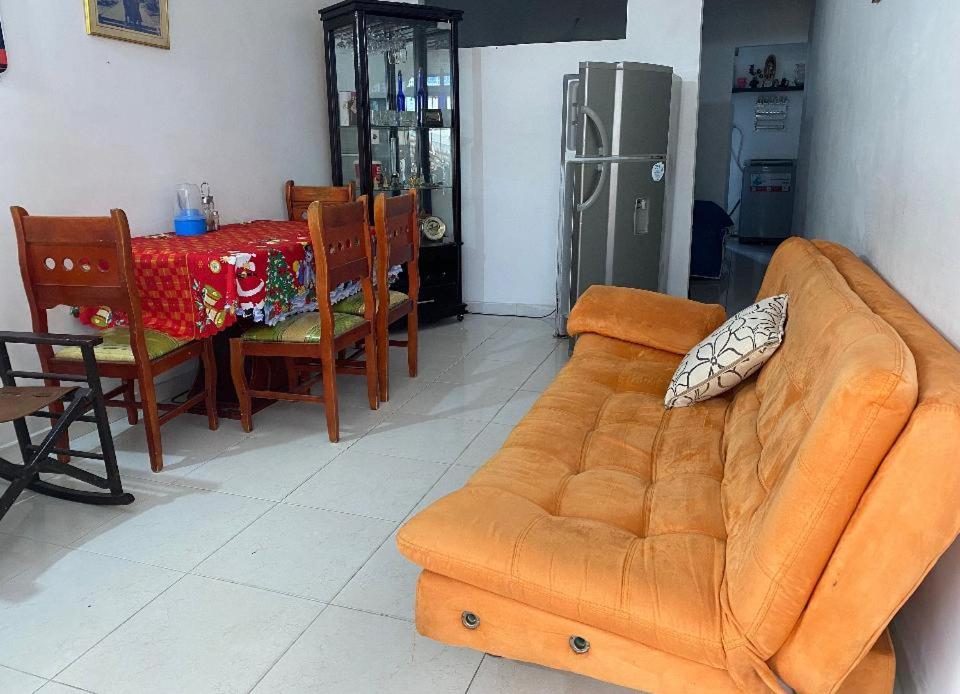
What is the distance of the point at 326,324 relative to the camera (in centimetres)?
266

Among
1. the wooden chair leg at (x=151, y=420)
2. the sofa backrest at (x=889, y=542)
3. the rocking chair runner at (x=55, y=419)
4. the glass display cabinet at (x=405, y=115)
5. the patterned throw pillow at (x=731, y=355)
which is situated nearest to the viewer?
the sofa backrest at (x=889, y=542)

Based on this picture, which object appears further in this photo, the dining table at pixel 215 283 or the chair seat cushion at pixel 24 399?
the dining table at pixel 215 283

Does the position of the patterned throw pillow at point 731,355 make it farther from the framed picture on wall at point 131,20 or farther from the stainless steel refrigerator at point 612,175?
the framed picture on wall at point 131,20

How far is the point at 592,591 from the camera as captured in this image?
126 cm

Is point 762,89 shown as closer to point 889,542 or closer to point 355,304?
point 355,304

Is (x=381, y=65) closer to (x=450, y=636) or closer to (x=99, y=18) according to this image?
(x=99, y=18)

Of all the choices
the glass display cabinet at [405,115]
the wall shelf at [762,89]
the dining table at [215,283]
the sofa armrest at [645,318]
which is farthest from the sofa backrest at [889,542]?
the wall shelf at [762,89]

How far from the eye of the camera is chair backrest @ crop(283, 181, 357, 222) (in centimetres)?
385

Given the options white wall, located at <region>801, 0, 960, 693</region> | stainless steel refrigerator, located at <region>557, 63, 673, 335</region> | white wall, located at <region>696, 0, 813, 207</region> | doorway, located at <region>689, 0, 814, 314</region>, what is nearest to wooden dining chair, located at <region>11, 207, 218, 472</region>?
white wall, located at <region>801, 0, 960, 693</region>

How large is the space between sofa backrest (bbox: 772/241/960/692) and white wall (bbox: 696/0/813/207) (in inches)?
264

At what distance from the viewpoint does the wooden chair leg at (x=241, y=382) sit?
2758 millimetres

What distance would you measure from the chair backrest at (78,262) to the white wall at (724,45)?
244 inches

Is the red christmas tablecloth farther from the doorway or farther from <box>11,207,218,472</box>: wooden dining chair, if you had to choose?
the doorway

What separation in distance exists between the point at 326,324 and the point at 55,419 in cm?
98
